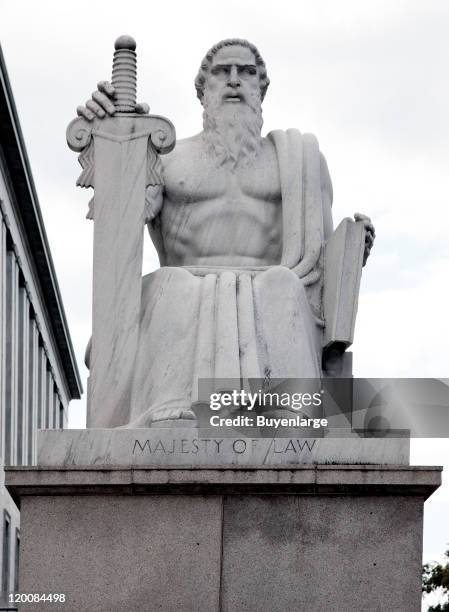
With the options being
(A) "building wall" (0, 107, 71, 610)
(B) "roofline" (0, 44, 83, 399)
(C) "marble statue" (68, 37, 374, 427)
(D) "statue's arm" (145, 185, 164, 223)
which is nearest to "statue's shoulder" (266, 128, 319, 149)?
(C) "marble statue" (68, 37, 374, 427)

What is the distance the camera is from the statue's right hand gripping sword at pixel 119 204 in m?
12.6

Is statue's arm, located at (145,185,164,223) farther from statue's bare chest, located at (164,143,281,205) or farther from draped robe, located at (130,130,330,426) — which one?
draped robe, located at (130,130,330,426)

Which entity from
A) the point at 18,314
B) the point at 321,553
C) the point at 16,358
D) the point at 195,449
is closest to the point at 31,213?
the point at 18,314

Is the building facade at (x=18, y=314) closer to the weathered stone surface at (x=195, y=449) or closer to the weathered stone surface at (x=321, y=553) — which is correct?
the weathered stone surface at (x=195, y=449)

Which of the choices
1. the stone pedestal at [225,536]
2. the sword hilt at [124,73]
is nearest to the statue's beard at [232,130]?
the sword hilt at [124,73]

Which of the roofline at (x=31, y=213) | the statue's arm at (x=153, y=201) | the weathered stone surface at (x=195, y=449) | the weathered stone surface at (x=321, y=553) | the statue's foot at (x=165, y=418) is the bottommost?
the weathered stone surface at (x=321, y=553)

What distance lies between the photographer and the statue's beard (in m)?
13.6

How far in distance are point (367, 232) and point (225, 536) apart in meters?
2.55

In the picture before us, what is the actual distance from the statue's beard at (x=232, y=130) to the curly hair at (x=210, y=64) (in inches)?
4.5

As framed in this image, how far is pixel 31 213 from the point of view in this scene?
153 feet

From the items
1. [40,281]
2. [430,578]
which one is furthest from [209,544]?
[40,281]

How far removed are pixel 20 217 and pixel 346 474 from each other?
35.3 meters

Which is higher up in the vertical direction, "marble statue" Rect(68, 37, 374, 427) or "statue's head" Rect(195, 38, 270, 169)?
"statue's head" Rect(195, 38, 270, 169)

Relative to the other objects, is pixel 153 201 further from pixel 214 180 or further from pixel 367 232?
pixel 367 232
